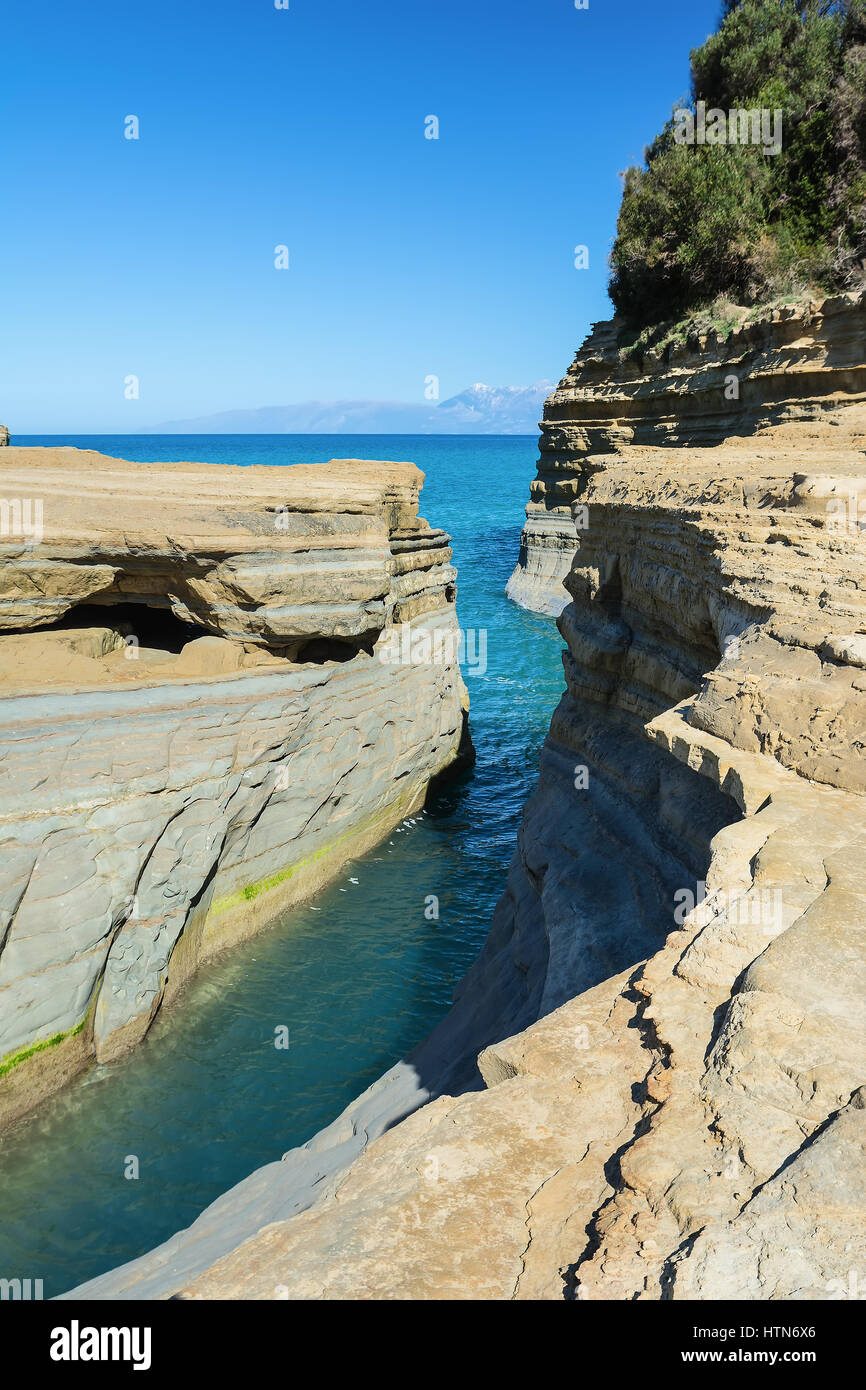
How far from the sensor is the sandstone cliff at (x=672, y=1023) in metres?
2.54

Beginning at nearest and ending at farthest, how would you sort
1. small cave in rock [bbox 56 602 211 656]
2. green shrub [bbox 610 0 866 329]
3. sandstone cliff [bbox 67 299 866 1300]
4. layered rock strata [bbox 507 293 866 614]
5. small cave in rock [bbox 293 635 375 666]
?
sandstone cliff [bbox 67 299 866 1300]
small cave in rock [bbox 56 602 211 656]
small cave in rock [bbox 293 635 375 666]
layered rock strata [bbox 507 293 866 614]
green shrub [bbox 610 0 866 329]

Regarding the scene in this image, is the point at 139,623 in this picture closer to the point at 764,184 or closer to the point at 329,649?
the point at 329,649

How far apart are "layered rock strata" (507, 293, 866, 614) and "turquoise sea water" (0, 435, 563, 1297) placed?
5605mm

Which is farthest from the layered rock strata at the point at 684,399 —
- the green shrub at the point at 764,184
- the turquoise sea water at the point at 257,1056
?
the turquoise sea water at the point at 257,1056

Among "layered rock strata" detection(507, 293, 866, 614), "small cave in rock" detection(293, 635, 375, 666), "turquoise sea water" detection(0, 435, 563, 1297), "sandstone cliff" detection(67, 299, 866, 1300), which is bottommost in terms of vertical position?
"turquoise sea water" detection(0, 435, 563, 1297)

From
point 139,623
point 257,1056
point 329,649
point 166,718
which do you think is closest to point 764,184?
point 329,649

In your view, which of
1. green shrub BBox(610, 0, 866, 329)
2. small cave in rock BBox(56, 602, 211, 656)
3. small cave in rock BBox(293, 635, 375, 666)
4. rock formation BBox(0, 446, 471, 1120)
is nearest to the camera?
rock formation BBox(0, 446, 471, 1120)

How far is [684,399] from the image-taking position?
22.8m

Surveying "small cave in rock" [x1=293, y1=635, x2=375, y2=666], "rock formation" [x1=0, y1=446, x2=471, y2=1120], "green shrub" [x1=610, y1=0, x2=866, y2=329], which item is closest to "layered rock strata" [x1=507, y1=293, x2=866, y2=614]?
"green shrub" [x1=610, y1=0, x2=866, y2=329]

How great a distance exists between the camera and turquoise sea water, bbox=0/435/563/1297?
7844mm

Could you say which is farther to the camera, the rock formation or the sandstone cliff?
the rock formation

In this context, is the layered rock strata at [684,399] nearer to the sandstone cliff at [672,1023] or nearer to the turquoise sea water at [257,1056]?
the sandstone cliff at [672,1023]

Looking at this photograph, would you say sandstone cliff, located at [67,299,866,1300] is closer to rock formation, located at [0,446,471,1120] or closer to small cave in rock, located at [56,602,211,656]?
rock formation, located at [0,446,471,1120]

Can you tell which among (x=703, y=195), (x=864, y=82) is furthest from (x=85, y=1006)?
(x=864, y=82)
